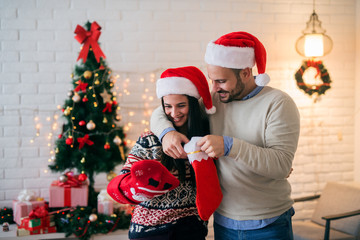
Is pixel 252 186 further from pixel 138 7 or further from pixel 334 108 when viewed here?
pixel 334 108

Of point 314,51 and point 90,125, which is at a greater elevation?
point 314,51

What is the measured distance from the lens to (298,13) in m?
3.64

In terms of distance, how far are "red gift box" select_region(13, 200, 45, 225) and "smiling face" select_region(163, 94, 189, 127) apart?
1838mm

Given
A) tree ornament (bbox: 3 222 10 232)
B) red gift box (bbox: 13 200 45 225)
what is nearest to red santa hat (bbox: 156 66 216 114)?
red gift box (bbox: 13 200 45 225)

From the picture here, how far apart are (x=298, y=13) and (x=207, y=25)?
0.94 metres

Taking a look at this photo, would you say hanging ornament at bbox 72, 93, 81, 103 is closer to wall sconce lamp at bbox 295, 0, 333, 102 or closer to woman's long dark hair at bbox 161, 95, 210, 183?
woman's long dark hair at bbox 161, 95, 210, 183

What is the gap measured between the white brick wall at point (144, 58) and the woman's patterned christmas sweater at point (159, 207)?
1769 mm

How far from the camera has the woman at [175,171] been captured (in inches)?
63.2

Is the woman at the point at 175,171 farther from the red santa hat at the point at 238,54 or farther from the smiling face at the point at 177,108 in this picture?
the red santa hat at the point at 238,54

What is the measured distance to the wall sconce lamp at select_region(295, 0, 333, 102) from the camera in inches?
133

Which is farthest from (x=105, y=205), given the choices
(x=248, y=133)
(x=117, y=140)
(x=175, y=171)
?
(x=248, y=133)

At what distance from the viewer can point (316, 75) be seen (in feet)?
11.7

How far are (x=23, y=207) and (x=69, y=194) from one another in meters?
0.38

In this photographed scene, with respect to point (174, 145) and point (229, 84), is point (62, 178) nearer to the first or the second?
point (174, 145)
